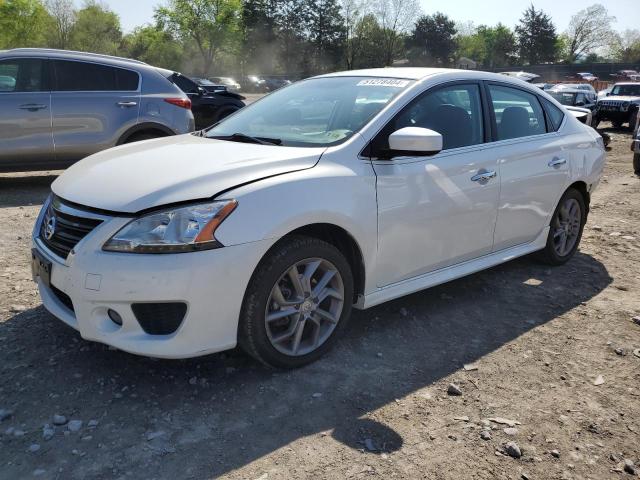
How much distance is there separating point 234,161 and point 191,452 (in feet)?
4.84

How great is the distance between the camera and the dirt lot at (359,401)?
253 centimetres

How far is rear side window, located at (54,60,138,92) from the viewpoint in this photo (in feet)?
24.3

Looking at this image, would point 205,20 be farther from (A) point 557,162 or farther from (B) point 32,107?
(A) point 557,162

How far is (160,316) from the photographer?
9.23 feet

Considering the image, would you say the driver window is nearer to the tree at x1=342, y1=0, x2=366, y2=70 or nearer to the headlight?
the headlight

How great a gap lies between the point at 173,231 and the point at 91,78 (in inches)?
225

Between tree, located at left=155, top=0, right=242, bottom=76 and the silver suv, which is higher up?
tree, located at left=155, top=0, right=242, bottom=76

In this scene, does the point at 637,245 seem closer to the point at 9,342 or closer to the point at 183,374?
the point at 183,374

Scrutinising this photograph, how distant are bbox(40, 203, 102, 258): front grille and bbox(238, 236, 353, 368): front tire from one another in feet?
2.82

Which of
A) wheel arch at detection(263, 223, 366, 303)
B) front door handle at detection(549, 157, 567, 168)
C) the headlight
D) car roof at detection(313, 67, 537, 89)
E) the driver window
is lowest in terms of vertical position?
wheel arch at detection(263, 223, 366, 303)

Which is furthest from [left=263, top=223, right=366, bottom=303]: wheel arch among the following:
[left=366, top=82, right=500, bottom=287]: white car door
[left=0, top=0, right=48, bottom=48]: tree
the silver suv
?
[left=0, top=0, right=48, bottom=48]: tree

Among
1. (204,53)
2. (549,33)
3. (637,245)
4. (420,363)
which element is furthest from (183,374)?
(549,33)

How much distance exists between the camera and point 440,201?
147 inches

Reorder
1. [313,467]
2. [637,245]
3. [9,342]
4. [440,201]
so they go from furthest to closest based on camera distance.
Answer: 1. [637,245]
2. [440,201]
3. [9,342]
4. [313,467]
